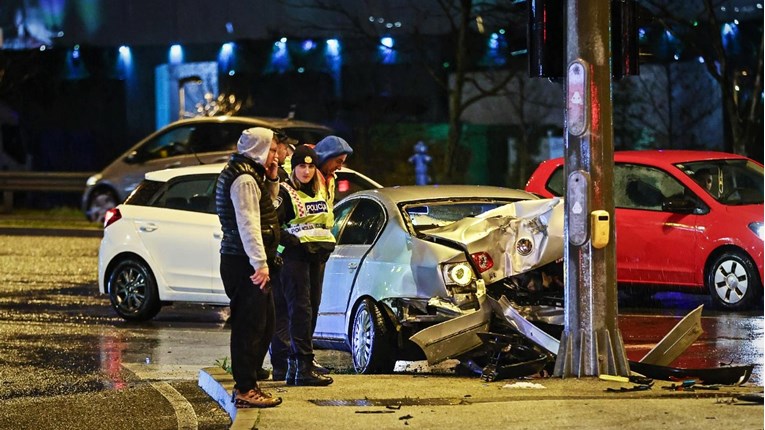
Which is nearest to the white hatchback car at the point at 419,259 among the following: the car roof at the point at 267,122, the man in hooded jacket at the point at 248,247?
the man in hooded jacket at the point at 248,247

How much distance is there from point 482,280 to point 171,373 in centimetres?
261

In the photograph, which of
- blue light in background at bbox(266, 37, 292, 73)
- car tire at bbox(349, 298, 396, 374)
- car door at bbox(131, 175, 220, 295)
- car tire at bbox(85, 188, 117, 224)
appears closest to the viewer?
car tire at bbox(349, 298, 396, 374)

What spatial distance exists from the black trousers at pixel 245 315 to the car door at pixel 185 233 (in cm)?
509

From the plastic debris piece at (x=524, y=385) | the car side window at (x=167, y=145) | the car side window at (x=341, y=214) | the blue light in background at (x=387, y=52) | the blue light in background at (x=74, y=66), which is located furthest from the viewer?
the blue light in background at (x=74, y=66)

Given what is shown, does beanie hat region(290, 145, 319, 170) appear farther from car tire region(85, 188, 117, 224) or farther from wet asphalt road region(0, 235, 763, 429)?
car tire region(85, 188, 117, 224)

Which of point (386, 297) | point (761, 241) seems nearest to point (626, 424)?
point (386, 297)

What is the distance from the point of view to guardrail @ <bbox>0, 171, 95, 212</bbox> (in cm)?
2823

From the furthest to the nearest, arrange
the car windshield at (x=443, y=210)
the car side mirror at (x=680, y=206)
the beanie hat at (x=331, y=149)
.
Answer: the car side mirror at (x=680, y=206)
the car windshield at (x=443, y=210)
the beanie hat at (x=331, y=149)

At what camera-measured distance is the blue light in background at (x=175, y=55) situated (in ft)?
124

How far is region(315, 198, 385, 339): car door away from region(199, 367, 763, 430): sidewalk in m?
1.54

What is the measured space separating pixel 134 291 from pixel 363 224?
12.8 ft

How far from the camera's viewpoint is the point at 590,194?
30.1ft

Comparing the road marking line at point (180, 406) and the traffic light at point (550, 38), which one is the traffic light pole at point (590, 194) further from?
the road marking line at point (180, 406)

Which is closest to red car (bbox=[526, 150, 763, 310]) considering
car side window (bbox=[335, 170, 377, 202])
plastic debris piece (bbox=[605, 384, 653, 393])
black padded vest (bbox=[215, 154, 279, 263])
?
car side window (bbox=[335, 170, 377, 202])
